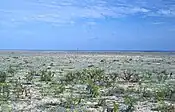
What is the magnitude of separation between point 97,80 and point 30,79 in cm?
340

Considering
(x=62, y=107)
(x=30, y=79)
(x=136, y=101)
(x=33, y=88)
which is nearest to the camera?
(x=62, y=107)

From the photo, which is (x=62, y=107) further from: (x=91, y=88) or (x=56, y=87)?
(x=56, y=87)

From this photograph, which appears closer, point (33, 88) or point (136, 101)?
point (136, 101)

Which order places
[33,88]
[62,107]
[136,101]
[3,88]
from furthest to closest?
[33,88]
[3,88]
[136,101]
[62,107]

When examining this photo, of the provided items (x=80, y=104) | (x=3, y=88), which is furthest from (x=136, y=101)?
(x=3, y=88)

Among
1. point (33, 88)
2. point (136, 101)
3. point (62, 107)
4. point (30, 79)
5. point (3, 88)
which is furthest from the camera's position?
point (30, 79)

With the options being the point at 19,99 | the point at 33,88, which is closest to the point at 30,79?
the point at 33,88

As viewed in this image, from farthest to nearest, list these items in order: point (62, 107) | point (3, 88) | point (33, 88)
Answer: point (33, 88) < point (3, 88) < point (62, 107)

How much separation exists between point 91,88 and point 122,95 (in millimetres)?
1343

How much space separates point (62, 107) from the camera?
432 inches

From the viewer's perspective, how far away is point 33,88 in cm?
1512

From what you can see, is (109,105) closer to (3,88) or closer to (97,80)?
(3,88)

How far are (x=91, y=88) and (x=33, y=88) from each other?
2630 mm

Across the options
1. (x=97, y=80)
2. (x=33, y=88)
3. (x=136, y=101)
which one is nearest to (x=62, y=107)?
(x=136, y=101)
